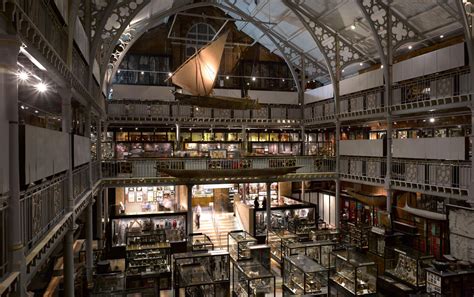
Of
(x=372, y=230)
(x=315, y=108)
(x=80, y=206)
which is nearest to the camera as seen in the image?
(x=80, y=206)

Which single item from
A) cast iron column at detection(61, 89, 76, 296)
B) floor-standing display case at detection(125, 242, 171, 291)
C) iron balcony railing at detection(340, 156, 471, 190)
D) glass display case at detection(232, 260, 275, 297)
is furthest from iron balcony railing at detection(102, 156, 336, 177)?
cast iron column at detection(61, 89, 76, 296)

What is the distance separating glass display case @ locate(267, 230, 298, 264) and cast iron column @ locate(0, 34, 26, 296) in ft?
40.8

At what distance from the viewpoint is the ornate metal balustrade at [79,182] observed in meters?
8.51

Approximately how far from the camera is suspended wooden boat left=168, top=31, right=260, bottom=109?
12.1 meters

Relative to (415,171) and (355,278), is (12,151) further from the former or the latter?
(415,171)

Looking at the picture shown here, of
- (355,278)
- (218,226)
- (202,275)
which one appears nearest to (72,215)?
(202,275)

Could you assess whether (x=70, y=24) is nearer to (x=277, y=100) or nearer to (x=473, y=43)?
(x=473, y=43)

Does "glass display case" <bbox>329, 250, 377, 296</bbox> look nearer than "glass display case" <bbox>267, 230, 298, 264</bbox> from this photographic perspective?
Yes

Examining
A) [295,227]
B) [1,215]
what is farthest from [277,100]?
[1,215]

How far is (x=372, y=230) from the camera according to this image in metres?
14.5

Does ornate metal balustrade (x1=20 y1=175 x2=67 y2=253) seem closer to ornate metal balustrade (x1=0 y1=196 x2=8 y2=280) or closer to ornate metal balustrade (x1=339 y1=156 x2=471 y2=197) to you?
ornate metal balustrade (x1=0 y1=196 x2=8 y2=280)

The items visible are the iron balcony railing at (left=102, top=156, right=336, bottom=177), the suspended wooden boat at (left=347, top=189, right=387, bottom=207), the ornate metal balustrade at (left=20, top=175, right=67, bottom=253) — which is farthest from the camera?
the suspended wooden boat at (left=347, top=189, right=387, bottom=207)

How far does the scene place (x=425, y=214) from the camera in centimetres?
1571

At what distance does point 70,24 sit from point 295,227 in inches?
569
